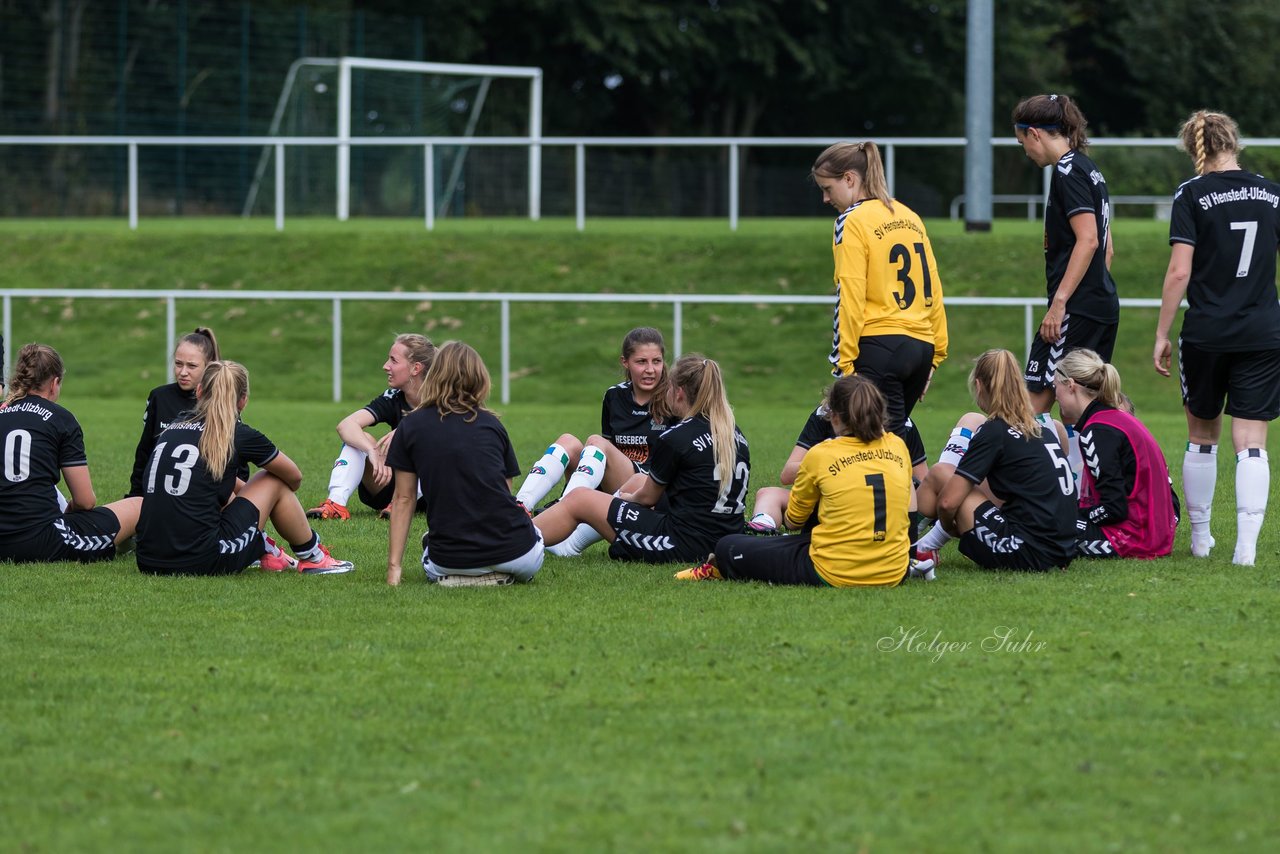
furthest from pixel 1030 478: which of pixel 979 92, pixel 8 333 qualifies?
pixel 8 333

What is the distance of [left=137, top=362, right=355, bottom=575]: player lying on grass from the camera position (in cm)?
752

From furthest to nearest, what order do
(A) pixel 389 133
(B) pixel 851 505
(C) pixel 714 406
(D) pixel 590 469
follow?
(A) pixel 389 133 → (D) pixel 590 469 → (C) pixel 714 406 → (B) pixel 851 505

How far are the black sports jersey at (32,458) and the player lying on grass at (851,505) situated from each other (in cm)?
334

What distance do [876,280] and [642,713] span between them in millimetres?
3100

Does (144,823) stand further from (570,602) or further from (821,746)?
(570,602)

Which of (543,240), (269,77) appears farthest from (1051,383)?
(269,77)

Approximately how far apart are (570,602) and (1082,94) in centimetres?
4113

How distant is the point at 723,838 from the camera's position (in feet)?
13.2

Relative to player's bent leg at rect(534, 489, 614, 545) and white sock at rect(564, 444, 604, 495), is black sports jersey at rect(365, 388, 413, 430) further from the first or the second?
player's bent leg at rect(534, 489, 614, 545)

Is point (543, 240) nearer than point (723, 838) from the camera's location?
No

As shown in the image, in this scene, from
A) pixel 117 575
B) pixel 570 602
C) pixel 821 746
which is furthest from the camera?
pixel 117 575

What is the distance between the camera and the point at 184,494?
754cm

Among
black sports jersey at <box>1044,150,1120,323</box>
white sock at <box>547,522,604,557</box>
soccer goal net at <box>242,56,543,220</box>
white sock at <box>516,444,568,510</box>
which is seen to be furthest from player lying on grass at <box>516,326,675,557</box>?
soccer goal net at <box>242,56,543,220</box>

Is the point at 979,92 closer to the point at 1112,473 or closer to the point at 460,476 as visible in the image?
the point at 1112,473
